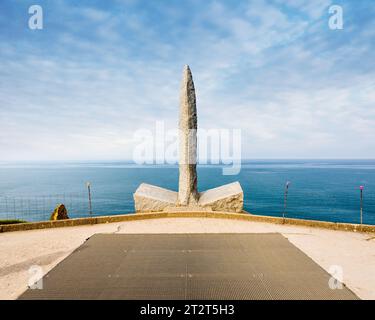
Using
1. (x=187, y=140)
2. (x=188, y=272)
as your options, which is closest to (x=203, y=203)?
(x=187, y=140)

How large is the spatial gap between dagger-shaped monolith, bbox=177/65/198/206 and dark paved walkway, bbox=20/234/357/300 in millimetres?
7956

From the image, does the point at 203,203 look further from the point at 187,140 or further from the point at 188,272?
the point at 188,272

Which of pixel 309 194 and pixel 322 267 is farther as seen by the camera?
pixel 309 194

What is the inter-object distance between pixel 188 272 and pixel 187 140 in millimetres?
10775

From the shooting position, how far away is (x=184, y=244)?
7758 mm

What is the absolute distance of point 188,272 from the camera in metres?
5.76

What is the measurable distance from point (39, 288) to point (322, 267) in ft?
19.8

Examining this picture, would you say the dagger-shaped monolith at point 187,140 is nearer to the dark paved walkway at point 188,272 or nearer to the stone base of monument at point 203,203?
the stone base of monument at point 203,203

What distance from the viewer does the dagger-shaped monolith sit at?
15.8 meters

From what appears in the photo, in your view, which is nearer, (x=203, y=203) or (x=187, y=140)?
(x=203, y=203)

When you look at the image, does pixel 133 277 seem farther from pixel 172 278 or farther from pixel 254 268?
pixel 254 268

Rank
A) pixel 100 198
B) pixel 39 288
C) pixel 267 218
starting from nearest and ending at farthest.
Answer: pixel 39 288 → pixel 267 218 → pixel 100 198

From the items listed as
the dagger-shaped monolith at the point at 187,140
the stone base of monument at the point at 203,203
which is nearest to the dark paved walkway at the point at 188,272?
the stone base of monument at the point at 203,203
